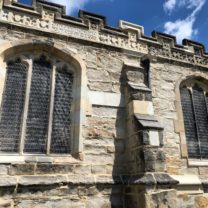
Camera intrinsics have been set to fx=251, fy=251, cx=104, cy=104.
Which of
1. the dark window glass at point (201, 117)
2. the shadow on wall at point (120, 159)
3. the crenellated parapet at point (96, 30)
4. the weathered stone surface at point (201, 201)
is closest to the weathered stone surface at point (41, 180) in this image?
the shadow on wall at point (120, 159)

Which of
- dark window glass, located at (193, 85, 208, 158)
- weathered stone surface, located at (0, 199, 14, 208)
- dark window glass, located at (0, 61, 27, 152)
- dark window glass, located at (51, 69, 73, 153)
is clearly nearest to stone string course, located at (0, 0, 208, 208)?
weathered stone surface, located at (0, 199, 14, 208)

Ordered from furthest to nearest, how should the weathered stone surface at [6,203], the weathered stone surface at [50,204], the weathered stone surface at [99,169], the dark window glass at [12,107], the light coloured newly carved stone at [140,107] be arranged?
the light coloured newly carved stone at [140,107]
the weathered stone surface at [99,169]
the dark window glass at [12,107]
the weathered stone surface at [50,204]
the weathered stone surface at [6,203]

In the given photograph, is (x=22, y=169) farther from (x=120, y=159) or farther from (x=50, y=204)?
(x=120, y=159)

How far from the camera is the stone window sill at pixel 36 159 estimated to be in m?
4.59

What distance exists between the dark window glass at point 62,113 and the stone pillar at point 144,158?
1.33 metres

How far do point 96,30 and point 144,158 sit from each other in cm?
351

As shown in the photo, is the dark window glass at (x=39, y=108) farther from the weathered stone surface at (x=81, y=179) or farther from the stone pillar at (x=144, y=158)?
the stone pillar at (x=144, y=158)

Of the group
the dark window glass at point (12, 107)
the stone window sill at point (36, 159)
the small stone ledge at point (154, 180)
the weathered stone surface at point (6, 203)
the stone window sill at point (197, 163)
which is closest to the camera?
the weathered stone surface at point (6, 203)

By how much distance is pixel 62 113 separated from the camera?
5.49 m

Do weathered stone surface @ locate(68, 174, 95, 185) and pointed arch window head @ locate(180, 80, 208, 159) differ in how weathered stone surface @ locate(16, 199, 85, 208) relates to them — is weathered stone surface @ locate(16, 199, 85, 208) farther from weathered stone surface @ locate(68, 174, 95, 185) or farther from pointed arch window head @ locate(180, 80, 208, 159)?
pointed arch window head @ locate(180, 80, 208, 159)

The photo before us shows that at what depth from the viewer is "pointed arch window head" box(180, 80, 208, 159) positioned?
6.56 meters

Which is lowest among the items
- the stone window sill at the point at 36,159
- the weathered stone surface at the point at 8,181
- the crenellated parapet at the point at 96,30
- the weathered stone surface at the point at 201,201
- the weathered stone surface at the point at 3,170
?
the weathered stone surface at the point at 201,201

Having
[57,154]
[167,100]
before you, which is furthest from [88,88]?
[167,100]

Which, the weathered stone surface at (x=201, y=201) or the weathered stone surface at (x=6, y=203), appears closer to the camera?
the weathered stone surface at (x=6, y=203)
